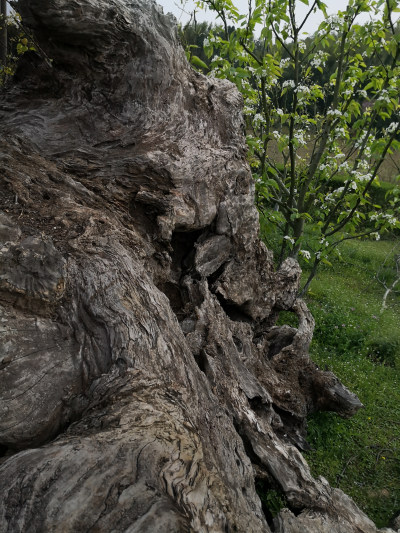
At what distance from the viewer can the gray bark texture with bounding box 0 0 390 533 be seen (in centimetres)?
217

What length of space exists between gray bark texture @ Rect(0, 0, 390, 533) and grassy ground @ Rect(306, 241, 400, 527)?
42cm

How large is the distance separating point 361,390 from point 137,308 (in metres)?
4.73

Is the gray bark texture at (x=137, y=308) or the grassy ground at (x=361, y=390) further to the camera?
the grassy ground at (x=361, y=390)

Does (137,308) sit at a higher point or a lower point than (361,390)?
higher

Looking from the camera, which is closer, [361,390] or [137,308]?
[137,308]

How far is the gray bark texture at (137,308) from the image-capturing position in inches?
85.4

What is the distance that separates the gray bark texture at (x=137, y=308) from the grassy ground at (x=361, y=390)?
42 centimetres

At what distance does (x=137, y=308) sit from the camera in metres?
3.13

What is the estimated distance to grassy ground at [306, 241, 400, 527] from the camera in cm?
492

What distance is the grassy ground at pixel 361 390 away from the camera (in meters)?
4.92

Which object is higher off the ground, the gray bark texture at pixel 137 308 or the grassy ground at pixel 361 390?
the gray bark texture at pixel 137 308

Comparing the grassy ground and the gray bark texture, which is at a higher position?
the gray bark texture

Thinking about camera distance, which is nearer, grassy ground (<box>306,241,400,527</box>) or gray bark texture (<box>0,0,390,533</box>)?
gray bark texture (<box>0,0,390,533</box>)

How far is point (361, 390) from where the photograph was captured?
661 centimetres
